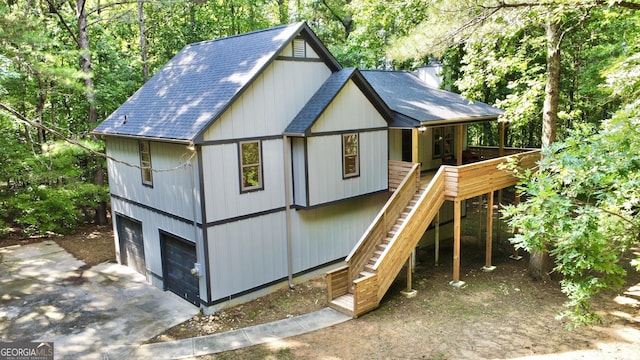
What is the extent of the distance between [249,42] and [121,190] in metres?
6.42

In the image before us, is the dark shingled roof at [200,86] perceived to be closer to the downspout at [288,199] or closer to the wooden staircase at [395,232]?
the downspout at [288,199]

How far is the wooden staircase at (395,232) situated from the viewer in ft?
35.6

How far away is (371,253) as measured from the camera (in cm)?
1189

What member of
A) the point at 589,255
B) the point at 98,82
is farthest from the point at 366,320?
the point at 98,82

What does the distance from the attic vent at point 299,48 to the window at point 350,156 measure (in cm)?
262

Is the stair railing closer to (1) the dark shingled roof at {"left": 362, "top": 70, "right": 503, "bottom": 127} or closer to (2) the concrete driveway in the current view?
(1) the dark shingled roof at {"left": 362, "top": 70, "right": 503, "bottom": 127}

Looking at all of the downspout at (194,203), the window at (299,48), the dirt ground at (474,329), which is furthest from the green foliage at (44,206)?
the window at (299,48)

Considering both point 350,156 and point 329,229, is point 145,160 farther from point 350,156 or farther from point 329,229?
Answer: point 350,156

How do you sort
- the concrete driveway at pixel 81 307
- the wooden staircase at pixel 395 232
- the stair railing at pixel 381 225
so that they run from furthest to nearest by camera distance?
the stair railing at pixel 381 225, the wooden staircase at pixel 395 232, the concrete driveway at pixel 81 307

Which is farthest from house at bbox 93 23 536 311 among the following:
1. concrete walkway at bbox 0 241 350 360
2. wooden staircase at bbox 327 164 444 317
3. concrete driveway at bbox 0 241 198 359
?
wooden staircase at bbox 327 164 444 317

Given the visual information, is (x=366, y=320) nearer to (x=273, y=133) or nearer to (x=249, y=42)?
(x=273, y=133)

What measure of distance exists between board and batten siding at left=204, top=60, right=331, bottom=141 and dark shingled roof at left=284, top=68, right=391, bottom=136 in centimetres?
21

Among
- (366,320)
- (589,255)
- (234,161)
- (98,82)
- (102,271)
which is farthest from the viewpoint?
(98,82)

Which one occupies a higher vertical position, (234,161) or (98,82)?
(98,82)
